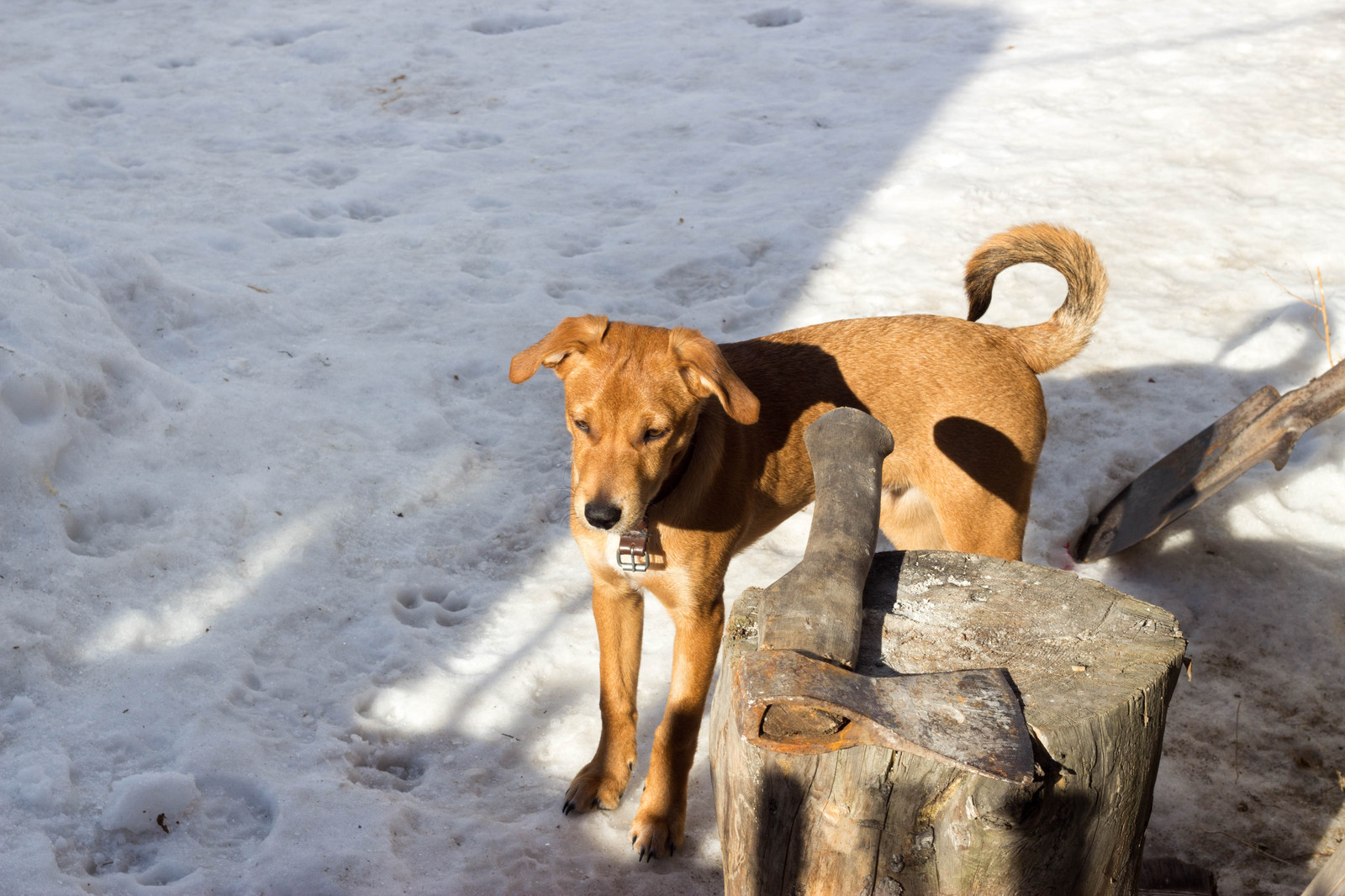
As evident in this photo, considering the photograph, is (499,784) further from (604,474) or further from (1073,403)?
(1073,403)

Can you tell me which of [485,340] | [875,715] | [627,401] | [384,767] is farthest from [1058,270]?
[485,340]

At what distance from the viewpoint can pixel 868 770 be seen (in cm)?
201

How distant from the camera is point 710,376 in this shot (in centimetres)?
309

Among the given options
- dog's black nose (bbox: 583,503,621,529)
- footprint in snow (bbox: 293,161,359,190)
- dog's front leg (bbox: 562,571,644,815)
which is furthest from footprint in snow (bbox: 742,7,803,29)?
dog's black nose (bbox: 583,503,621,529)

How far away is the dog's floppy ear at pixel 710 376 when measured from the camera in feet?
9.92

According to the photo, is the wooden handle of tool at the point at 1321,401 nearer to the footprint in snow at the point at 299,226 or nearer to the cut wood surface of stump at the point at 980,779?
the cut wood surface of stump at the point at 980,779

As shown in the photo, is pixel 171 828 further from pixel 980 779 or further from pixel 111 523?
pixel 980 779

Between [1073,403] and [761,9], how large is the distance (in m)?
6.78

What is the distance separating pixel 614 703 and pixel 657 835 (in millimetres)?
476

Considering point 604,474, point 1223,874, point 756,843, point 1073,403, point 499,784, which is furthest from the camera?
point 1073,403

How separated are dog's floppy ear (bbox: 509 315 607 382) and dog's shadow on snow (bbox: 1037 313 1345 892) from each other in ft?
8.60

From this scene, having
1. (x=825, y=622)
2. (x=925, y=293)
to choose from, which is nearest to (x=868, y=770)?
(x=825, y=622)

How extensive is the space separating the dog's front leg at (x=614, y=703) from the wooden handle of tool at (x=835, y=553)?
3.95ft

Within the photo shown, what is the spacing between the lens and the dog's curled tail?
3.99 meters
